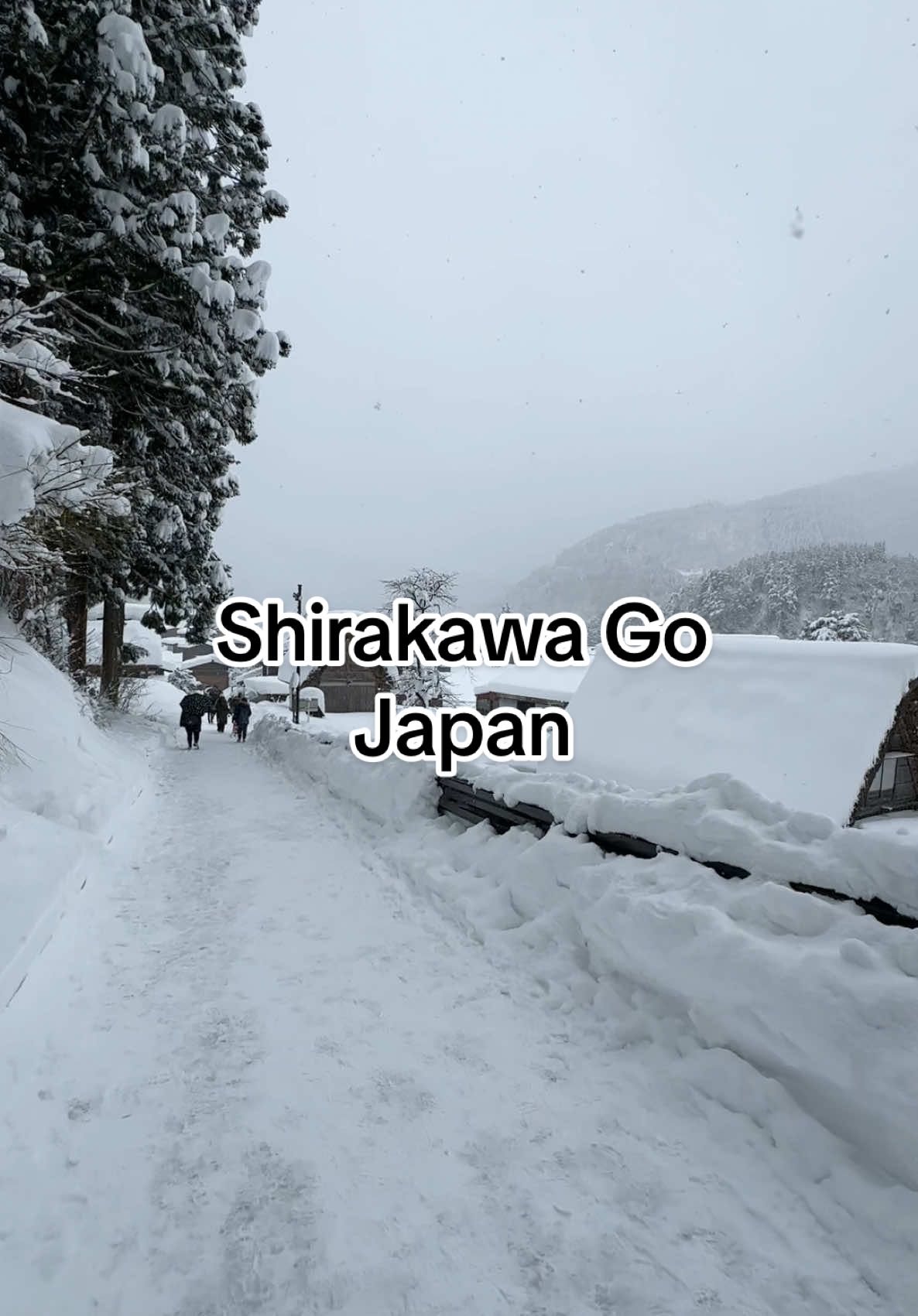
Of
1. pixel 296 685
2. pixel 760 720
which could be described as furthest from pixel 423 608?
pixel 760 720

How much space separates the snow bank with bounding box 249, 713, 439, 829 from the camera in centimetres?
763

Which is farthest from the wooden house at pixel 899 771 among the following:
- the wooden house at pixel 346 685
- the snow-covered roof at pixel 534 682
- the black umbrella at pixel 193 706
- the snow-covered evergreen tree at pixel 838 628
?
the wooden house at pixel 346 685

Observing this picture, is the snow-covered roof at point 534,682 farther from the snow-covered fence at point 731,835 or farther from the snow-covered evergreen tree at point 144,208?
the snow-covered fence at point 731,835

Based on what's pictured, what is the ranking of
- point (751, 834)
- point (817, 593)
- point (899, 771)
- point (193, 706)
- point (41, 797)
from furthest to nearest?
point (817, 593) < point (193, 706) < point (899, 771) < point (41, 797) < point (751, 834)

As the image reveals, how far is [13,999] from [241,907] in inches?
81.9

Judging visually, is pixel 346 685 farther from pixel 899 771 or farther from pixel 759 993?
pixel 759 993

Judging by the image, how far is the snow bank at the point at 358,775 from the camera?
25.0 feet

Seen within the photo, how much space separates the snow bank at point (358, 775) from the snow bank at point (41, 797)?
9.82 ft

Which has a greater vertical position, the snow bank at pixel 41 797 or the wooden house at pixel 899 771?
the snow bank at pixel 41 797

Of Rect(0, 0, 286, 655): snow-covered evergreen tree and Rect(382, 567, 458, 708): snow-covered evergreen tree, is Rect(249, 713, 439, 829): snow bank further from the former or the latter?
Rect(382, 567, 458, 708): snow-covered evergreen tree

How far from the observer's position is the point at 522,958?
4.31 m

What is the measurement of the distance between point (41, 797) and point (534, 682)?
36.2 meters

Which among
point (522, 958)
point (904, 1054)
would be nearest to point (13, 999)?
point (522, 958)

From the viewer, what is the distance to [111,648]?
18.7 m
